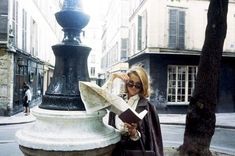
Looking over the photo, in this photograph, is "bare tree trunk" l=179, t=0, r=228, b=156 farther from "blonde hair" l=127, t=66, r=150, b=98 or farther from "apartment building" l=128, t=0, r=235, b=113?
"apartment building" l=128, t=0, r=235, b=113

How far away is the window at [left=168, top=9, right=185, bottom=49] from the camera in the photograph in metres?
22.4

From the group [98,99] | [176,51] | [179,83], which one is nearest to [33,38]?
[176,51]

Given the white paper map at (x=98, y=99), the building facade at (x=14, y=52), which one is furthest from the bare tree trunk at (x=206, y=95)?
the building facade at (x=14, y=52)

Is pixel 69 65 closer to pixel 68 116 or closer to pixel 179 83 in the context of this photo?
pixel 68 116

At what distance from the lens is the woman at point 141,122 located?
8.42ft

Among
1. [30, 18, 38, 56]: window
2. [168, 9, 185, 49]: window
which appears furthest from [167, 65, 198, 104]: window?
[30, 18, 38, 56]: window

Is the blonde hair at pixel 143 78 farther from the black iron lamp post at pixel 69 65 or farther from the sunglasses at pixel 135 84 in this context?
the black iron lamp post at pixel 69 65

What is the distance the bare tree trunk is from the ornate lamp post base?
19.3 ft

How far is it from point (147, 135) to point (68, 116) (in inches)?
22.5

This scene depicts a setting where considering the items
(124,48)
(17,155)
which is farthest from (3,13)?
(124,48)

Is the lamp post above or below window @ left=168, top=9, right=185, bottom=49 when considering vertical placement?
below

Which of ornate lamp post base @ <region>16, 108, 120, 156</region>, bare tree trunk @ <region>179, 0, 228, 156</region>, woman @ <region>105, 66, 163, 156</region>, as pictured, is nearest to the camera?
ornate lamp post base @ <region>16, 108, 120, 156</region>

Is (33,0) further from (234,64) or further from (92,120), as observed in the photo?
(92,120)

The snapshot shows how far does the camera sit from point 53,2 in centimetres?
4172
